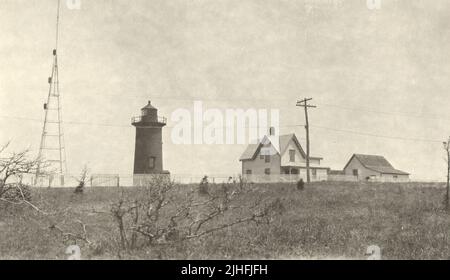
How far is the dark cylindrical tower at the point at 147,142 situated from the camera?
4366 cm

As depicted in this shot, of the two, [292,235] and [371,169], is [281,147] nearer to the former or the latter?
[371,169]

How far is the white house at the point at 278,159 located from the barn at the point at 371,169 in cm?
1026

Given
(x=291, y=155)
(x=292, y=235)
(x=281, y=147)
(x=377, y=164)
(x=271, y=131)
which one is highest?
(x=271, y=131)

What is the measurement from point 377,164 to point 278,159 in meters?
20.3

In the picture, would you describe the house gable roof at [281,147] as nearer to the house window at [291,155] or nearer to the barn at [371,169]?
the house window at [291,155]

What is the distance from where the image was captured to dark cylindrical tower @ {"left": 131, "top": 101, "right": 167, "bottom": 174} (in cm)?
4366

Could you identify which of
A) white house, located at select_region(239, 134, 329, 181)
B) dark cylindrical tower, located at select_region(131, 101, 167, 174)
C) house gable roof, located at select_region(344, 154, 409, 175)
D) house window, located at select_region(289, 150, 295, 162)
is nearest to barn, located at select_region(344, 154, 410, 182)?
house gable roof, located at select_region(344, 154, 409, 175)

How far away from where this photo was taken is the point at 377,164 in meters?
64.9

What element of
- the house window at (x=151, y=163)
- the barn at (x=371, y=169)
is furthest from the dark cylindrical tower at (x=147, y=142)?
the barn at (x=371, y=169)

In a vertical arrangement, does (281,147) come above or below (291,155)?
above

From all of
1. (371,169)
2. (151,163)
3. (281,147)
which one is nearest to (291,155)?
(281,147)
